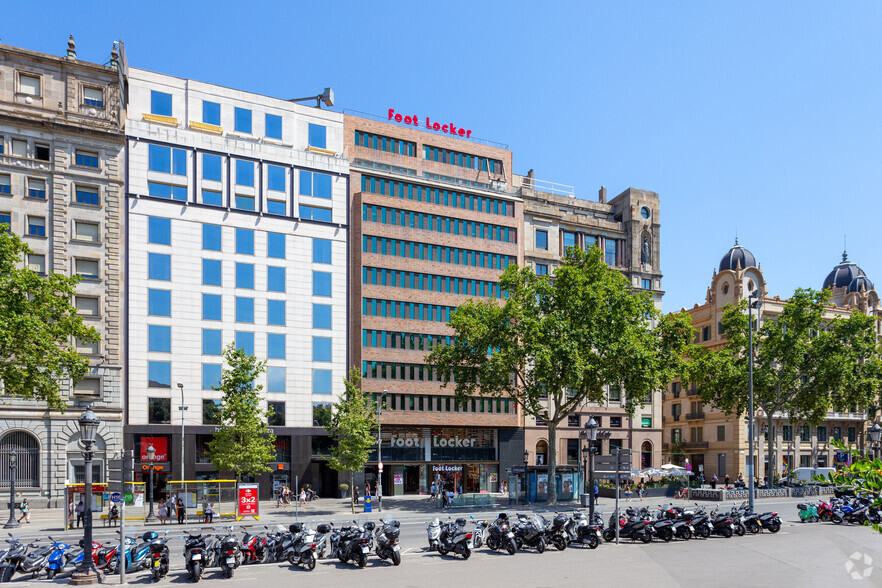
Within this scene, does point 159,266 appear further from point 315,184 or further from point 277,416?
point 277,416

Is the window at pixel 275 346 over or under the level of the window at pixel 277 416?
over

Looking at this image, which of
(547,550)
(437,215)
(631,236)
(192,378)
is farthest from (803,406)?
(192,378)

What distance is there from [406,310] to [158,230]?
2061 cm

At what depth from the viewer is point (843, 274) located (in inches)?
3981

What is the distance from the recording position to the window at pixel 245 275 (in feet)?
199

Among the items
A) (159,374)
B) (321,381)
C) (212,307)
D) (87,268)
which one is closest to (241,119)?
(212,307)

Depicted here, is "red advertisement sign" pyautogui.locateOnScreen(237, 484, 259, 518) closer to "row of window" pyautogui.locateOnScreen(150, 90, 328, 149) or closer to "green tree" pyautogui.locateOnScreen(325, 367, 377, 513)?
"green tree" pyautogui.locateOnScreen(325, 367, 377, 513)

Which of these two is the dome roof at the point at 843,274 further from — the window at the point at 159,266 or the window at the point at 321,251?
the window at the point at 159,266

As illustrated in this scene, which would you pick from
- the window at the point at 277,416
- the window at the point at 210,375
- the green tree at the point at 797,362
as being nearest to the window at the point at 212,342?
the window at the point at 210,375

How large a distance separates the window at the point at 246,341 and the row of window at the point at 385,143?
61.3 feet

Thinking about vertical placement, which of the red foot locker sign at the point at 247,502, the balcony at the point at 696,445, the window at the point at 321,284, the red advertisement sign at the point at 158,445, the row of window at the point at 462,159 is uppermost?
the row of window at the point at 462,159

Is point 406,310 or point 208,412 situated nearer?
point 208,412

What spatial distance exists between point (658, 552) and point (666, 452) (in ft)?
212

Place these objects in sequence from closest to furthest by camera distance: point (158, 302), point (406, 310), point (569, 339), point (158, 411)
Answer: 1. point (569, 339)
2. point (158, 411)
3. point (158, 302)
4. point (406, 310)
